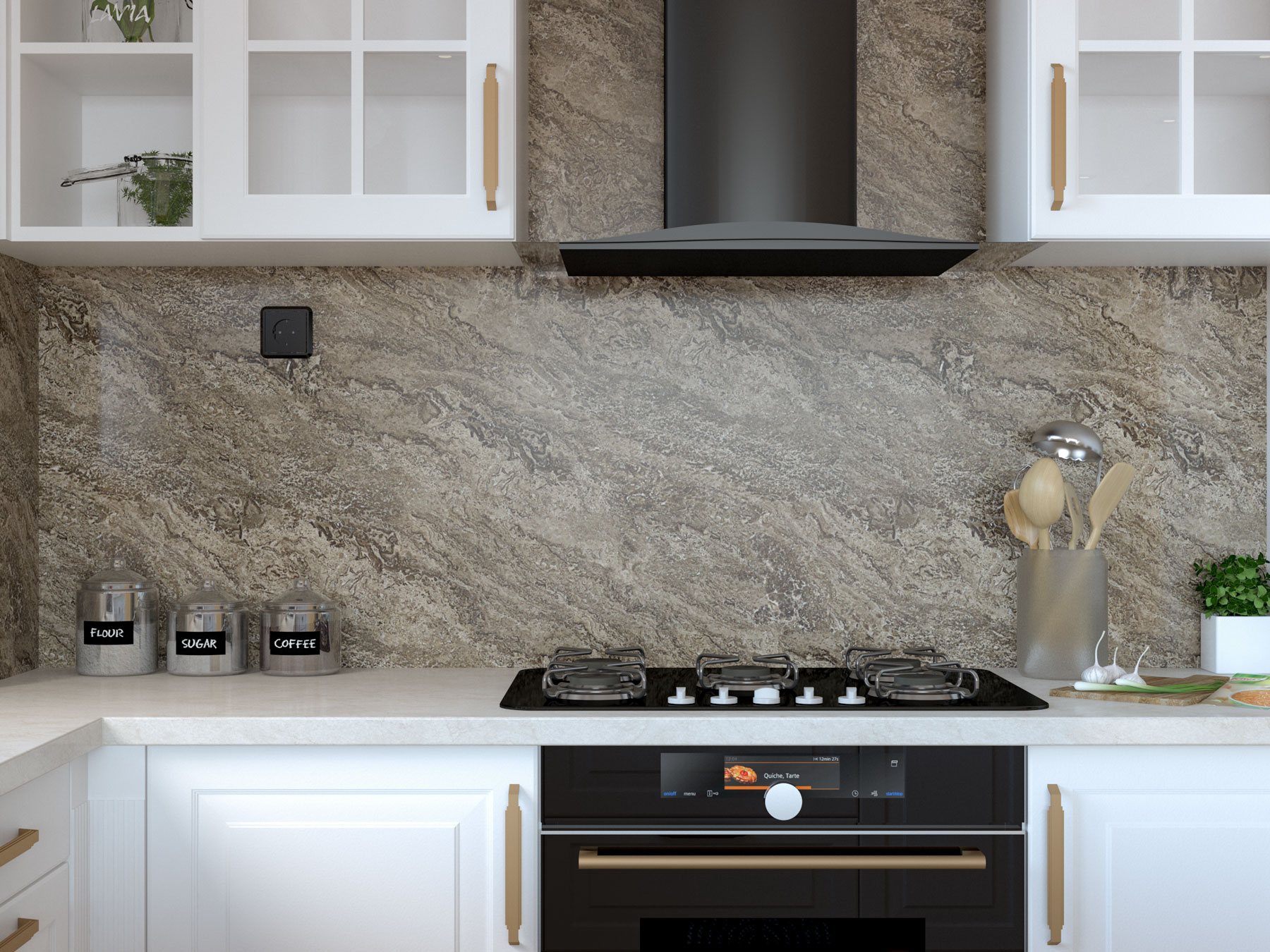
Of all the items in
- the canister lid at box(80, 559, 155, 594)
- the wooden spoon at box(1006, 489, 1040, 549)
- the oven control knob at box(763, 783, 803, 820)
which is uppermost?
Answer: the wooden spoon at box(1006, 489, 1040, 549)

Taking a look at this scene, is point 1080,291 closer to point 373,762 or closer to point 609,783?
point 609,783

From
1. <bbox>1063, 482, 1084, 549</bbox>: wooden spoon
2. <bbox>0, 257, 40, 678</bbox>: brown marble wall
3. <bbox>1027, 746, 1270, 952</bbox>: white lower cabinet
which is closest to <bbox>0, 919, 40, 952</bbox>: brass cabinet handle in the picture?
<bbox>0, 257, 40, 678</bbox>: brown marble wall

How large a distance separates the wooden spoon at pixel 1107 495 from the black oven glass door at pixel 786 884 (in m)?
0.69

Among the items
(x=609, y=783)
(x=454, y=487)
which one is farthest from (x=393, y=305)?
(x=609, y=783)

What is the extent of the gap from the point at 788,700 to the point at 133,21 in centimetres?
172

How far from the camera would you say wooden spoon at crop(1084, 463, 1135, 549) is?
202 cm

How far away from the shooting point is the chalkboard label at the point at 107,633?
203 centimetres

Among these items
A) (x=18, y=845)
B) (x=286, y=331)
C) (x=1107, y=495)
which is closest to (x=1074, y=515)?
(x=1107, y=495)

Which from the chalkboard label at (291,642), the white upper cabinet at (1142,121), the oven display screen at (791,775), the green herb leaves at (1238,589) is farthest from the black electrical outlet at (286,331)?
the green herb leaves at (1238,589)

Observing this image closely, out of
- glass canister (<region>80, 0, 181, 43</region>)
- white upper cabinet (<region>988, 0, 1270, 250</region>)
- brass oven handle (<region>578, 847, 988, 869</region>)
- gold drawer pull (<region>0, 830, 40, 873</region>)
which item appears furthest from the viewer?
glass canister (<region>80, 0, 181, 43</region>)

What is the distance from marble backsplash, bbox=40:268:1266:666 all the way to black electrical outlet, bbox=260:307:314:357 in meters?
0.03

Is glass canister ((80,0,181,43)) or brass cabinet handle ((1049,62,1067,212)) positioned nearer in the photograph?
brass cabinet handle ((1049,62,1067,212))

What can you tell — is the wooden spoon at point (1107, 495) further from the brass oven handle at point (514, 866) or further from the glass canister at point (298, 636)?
the glass canister at point (298, 636)

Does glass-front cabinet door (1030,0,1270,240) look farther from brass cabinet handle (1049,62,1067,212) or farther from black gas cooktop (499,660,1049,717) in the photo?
black gas cooktop (499,660,1049,717)
